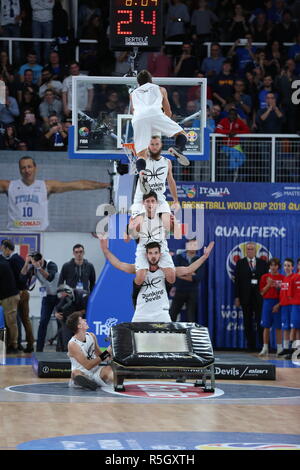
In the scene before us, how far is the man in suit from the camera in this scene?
1916 centimetres

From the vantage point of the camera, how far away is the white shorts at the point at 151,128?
531 inches

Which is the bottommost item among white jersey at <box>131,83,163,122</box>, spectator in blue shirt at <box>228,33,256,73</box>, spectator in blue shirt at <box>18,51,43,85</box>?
white jersey at <box>131,83,163,122</box>

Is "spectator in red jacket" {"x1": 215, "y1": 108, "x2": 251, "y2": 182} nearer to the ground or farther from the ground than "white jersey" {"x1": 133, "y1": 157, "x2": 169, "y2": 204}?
farther from the ground

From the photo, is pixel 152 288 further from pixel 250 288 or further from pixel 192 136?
pixel 250 288

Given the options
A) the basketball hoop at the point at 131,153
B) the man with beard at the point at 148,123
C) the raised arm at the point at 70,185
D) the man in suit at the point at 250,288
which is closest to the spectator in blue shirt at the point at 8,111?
the raised arm at the point at 70,185

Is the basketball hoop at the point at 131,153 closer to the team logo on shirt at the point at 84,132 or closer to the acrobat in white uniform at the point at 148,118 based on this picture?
the team logo on shirt at the point at 84,132

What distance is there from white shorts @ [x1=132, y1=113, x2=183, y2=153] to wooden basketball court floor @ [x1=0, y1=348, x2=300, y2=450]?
3555 millimetres

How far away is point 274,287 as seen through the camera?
18578 mm

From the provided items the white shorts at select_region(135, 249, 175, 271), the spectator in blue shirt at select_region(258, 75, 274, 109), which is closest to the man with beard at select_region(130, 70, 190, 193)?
the white shorts at select_region(135, 249, 175, 271)

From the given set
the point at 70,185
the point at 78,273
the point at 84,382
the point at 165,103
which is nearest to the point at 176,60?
the point at 70,185

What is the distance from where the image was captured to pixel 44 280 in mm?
17828

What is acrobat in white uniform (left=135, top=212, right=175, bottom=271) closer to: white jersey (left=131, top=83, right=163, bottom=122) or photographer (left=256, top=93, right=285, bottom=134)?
white jersey (left=131, top=83, right=163, bottom=122)

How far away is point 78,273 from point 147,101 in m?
5.30

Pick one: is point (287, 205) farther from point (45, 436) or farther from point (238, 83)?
point (45, 436)
